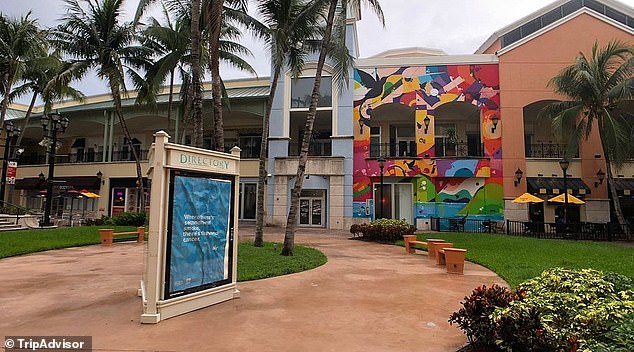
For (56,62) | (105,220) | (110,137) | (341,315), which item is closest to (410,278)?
(341,315)

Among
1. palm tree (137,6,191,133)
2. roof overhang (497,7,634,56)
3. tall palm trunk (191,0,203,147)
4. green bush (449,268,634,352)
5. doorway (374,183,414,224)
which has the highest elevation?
roof overhang (497,7,634,56)

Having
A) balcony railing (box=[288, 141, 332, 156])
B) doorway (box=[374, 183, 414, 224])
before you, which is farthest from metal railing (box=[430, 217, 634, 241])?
balcony railing (box=[288, 141, 332, 156])

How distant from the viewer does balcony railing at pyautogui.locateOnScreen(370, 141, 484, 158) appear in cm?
2412

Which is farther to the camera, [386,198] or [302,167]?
[386,198]

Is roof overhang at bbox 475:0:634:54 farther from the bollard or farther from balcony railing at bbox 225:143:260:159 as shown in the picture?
the bollard

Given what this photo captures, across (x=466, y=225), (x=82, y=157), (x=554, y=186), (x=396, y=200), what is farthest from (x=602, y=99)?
(x=82, y=157)

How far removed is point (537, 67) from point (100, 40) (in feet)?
83.7

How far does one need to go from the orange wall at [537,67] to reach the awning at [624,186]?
84.6 inches

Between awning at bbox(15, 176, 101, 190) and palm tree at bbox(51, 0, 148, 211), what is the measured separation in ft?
37.3

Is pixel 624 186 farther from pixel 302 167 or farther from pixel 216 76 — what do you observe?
pixel 216 76

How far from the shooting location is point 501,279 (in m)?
8.33

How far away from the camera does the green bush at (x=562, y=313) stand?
3.30 metres

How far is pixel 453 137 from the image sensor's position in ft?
78.7
